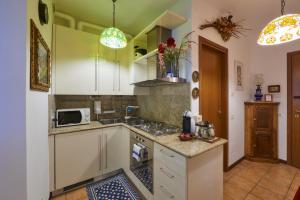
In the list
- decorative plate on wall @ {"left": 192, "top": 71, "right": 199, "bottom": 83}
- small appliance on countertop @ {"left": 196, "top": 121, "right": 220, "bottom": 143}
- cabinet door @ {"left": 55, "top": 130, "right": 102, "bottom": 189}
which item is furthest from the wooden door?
cabinet door @ {"left": 55, "top": 130, "right": 102, "bottom": 189}

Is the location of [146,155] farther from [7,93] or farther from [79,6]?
[79,6]

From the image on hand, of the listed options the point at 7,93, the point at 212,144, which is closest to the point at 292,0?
the point at 212,144

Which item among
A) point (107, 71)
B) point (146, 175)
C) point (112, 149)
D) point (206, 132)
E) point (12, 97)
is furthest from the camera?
point (107, 71)

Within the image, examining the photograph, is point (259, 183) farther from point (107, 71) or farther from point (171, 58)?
point (107, 71)

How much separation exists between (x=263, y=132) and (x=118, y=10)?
137 inches

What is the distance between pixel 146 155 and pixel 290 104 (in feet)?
9.45

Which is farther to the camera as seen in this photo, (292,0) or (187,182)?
(292,0)

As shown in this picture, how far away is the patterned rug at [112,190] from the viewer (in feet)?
6.08

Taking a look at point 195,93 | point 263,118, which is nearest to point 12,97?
point 195,93

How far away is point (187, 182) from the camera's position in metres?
1.17

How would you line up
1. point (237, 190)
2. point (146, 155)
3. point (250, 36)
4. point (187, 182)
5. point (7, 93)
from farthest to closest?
1. point (250, 36)
2. point (237, 190)
3. point (146, 155)
4. point (187, 182)
5. point (7, 93)

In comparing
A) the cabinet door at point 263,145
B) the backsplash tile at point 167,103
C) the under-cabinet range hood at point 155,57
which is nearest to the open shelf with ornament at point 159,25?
the under-cabinet range hood at point 155,57

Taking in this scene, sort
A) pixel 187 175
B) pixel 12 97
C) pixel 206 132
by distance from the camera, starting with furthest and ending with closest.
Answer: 1. pixel 206 132
2. pixel 187 175
3. pixel 12 97

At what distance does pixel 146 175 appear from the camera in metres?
1.72
